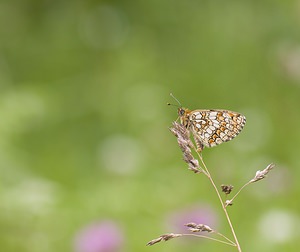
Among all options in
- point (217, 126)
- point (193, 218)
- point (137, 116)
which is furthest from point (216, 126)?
point (137, 116)

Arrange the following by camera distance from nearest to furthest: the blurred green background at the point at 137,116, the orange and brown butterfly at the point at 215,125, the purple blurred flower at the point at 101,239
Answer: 1. the orange and brown butterfly at the point at 215,125
2. the purple blurred flower at the point at 101,239
3. the blurred green background at the point at 137,116

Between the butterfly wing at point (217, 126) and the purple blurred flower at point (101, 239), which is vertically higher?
the purple blurred flower at point (101, 239)

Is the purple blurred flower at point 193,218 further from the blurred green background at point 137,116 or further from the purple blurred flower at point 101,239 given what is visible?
the purple blurred flower at point 101,239

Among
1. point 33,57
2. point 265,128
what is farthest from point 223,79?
point 33,57

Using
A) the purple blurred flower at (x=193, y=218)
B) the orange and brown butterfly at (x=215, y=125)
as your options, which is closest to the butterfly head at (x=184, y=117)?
the orange and brown butterfly at (x=215, y=125)

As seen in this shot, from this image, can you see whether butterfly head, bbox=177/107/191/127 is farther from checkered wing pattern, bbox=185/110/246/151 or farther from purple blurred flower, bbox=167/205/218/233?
purple blurred flower, bbox=167/205/218/233

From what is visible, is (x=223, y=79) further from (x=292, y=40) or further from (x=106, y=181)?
(x=106, y=181)

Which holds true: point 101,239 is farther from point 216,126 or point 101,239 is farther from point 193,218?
point 216,126

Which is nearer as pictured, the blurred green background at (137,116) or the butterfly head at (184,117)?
the butterfly head at (184,117)
